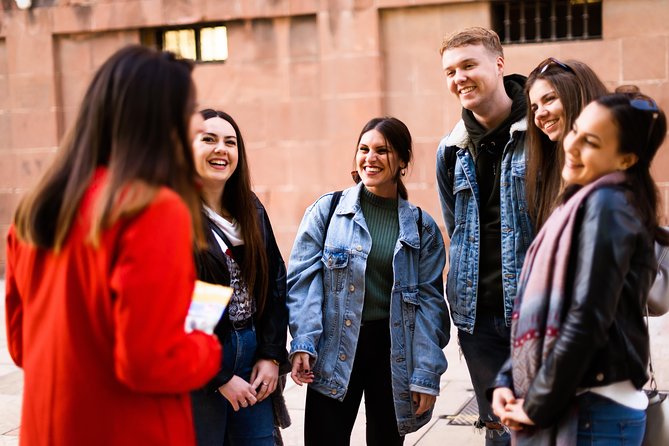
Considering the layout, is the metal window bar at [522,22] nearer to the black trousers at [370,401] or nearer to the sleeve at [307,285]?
the sleeve at [307,285]

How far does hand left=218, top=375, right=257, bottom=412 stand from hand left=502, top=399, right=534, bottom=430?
46.3 inches

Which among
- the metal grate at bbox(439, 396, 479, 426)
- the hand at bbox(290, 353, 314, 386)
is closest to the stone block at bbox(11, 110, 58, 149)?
the metal grate at bbox(439, 396, 479, 426)

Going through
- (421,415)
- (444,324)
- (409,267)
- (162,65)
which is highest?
(162,65)

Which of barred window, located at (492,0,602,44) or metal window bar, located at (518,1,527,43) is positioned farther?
metal window bar, located at (518,1,527,43)

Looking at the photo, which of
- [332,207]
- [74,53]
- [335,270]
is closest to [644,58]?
[332,207]

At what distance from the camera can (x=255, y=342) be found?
366 cm

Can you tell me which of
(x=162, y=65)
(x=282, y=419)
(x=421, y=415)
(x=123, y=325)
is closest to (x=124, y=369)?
(x=123, y=325)

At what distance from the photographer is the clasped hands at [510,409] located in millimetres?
2699

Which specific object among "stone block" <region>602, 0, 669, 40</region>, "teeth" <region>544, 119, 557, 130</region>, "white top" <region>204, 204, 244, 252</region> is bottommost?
"white top" <region>204, 204, 244, 252</region>

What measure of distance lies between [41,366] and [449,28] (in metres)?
7.79

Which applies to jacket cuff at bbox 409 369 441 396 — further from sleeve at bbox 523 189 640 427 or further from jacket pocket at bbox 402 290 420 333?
sleeve at bbox 523 189 640 427

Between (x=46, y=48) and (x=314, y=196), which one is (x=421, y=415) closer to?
(x=314, y=196)

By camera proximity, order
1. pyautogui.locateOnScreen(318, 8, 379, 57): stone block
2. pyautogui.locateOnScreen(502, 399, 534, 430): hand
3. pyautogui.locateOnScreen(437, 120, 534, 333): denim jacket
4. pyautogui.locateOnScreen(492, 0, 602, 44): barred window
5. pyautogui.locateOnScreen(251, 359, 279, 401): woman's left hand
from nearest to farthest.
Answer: pyautogui.locateOnScreen(502, 399, 534, 430): hand
pyautogui.locateOnScreen(251, 359, 279, 401): woman's left hand
pyautogui.locateOnScreen(437, 120, 534, 333): denim jacket
pyautogui.locateOnScreen(492, 0, 602, 44): barred window
pyautogui.locateOnScreen(318, 8, 379, 57): stone block

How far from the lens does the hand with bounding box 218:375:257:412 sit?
3.52 meters
